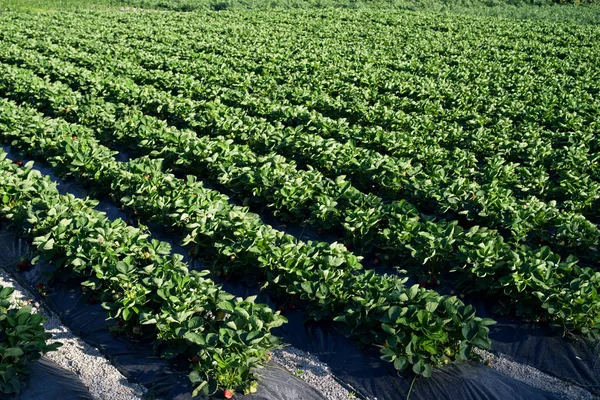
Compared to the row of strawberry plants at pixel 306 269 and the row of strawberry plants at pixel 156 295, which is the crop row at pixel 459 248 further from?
the row of strawberry plants at pixel 156 295

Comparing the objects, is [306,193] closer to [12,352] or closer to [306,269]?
[306,269]

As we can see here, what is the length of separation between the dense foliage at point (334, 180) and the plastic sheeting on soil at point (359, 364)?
0.15 meters

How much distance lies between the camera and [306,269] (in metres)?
4.89

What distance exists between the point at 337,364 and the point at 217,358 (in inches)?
43.0

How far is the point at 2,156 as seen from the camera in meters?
7.12

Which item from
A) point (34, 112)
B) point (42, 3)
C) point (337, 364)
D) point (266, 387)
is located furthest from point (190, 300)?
point (42, 3)

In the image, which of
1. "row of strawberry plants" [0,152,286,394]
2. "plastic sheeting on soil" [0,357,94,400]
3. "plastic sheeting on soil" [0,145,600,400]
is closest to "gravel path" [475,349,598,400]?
"plastic sheeting on soil" [0,145,600,400]

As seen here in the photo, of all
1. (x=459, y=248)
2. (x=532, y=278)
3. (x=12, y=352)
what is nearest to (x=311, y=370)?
(x=459, y=248)

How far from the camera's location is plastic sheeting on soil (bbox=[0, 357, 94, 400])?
3.97 m

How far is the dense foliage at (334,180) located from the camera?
14.8ft

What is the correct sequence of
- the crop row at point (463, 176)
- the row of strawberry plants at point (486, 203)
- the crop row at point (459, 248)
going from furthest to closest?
the crop row at point (463, 176) < the row of strawberry plants at point (486, 203) < the crop row at point (459, 248)

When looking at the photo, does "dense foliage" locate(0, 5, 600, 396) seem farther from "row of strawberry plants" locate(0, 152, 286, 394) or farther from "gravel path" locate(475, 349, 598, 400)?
"gravel path" locate(475, 349, 598, 400)

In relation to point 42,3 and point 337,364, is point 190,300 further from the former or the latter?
point 42,3

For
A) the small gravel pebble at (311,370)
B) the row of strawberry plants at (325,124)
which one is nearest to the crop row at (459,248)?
the row of strawberry plants at (325,124)
